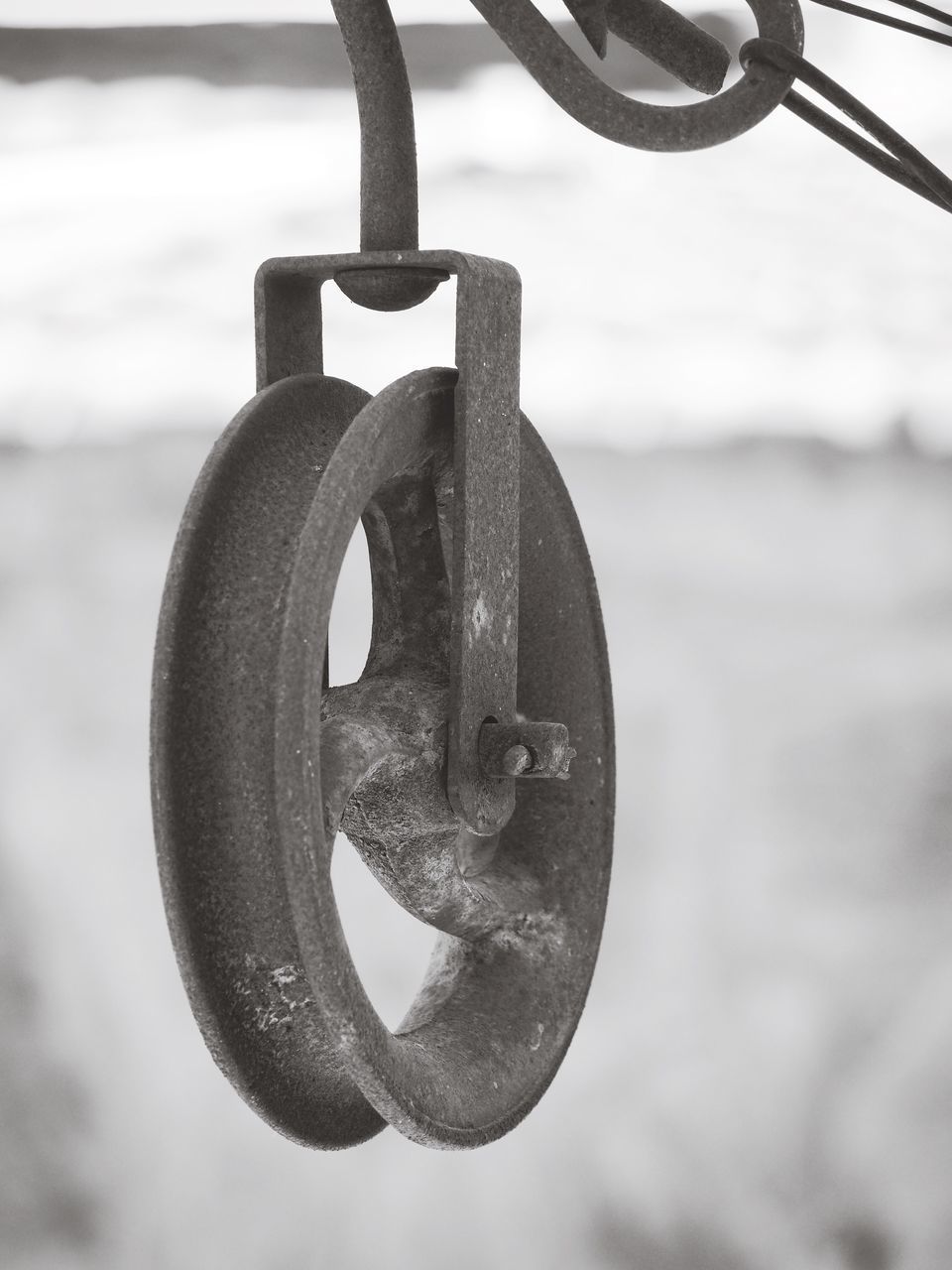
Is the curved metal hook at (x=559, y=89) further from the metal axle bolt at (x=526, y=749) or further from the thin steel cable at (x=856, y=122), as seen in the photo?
the metal axle bolt at (x=526, y=749)

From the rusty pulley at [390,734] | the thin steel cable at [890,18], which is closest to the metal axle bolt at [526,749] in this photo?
the rusty pulley at [390,734]

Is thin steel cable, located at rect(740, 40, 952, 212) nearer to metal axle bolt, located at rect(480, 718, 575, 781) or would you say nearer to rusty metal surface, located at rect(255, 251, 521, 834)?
rusty metal surface, located at rect(255, 251, 521, 834)

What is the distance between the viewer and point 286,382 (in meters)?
0.49

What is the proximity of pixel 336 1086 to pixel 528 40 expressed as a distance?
0.31m

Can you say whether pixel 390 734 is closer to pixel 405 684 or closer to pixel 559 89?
pixel 405 684

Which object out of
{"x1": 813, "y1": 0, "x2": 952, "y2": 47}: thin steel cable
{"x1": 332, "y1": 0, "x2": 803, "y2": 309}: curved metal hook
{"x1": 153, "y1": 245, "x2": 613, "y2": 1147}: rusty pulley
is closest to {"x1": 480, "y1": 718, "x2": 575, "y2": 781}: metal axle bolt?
{"x1": 153, "y1": 245, "x2": 613, "y2": 1147}: rusty pulley

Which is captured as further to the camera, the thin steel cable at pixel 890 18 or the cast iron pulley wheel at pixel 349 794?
the thin steel cable at pixel 890 18

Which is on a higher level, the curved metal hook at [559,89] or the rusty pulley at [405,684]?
the curved metal hook at [559,89]

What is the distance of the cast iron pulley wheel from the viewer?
42cm

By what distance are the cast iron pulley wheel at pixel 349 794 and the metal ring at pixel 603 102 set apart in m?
0.09

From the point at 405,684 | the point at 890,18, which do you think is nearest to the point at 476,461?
the point at 405,684

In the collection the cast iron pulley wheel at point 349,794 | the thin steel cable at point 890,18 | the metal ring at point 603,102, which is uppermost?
the thin steel cable at point 890,18

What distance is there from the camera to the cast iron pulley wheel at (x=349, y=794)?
417mm

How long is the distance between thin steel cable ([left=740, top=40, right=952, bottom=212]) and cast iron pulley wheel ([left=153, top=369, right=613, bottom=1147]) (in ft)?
0.44
